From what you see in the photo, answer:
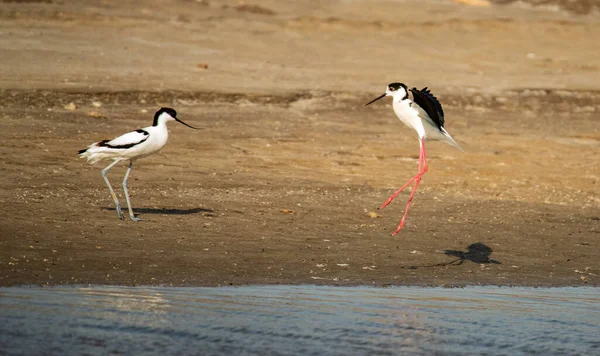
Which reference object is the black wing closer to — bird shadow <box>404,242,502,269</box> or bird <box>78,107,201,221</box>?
bird shadow <box>404,242,502,269</box>

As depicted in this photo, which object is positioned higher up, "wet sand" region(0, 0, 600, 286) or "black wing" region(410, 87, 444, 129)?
"black wing" region(410, 87, 444, 129)

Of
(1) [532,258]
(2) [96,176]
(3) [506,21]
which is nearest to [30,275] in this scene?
(2) [96,176]

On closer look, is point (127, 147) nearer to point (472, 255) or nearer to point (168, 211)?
point (168, 211)

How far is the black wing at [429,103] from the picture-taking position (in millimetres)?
9578

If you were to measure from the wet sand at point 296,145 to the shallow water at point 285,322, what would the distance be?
44 centimetres

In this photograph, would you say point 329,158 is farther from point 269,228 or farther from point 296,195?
point 269,228

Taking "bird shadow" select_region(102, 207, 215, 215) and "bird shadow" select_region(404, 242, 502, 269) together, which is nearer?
"bird shadow" select_region(404, 242, 502, 269)

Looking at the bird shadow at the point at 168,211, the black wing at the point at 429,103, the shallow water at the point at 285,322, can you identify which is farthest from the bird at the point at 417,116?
the shallow water at the point at 285,322

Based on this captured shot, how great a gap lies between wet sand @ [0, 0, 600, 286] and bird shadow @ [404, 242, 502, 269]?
29mm

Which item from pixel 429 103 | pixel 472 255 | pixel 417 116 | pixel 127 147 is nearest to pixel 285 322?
pixel 472 255

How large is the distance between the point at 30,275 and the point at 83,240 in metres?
1.02

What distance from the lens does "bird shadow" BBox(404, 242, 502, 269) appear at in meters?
8.80

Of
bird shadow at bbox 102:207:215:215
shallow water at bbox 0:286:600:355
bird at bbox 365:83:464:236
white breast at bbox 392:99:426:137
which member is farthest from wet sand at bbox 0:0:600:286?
white breast at bbox 392:99:426:137

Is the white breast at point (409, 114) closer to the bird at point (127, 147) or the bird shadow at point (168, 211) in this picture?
the bird shadow at point (168, 211)
